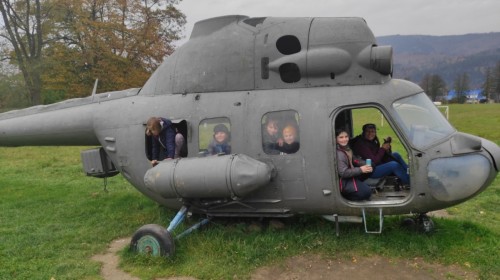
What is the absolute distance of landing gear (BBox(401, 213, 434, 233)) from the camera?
6.92 m

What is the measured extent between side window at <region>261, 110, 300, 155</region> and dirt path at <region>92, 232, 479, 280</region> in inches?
63.7

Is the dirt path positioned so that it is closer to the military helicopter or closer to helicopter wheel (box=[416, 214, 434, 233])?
the military helicopter

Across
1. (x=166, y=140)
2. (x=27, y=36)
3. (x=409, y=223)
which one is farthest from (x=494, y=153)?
(x=27, y=36)

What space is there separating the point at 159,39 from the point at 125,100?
88.5ft

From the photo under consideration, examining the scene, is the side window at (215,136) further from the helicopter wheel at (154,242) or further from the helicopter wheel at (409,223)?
the helicopter wheel at (409,223)

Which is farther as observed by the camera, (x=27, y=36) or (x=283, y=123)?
(x=27, y=36)

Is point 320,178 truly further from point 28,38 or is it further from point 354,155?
point 28,38

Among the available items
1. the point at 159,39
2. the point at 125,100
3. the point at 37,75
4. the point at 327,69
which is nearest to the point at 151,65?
the point at 159,39

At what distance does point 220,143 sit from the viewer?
22.2 feet

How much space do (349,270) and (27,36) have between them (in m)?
31.2

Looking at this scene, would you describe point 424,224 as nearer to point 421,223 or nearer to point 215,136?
point 421,223

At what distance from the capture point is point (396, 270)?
19.4 feet

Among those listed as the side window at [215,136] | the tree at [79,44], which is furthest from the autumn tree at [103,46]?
the side window at [215,136]

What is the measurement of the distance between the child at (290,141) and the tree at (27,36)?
26915 mm
